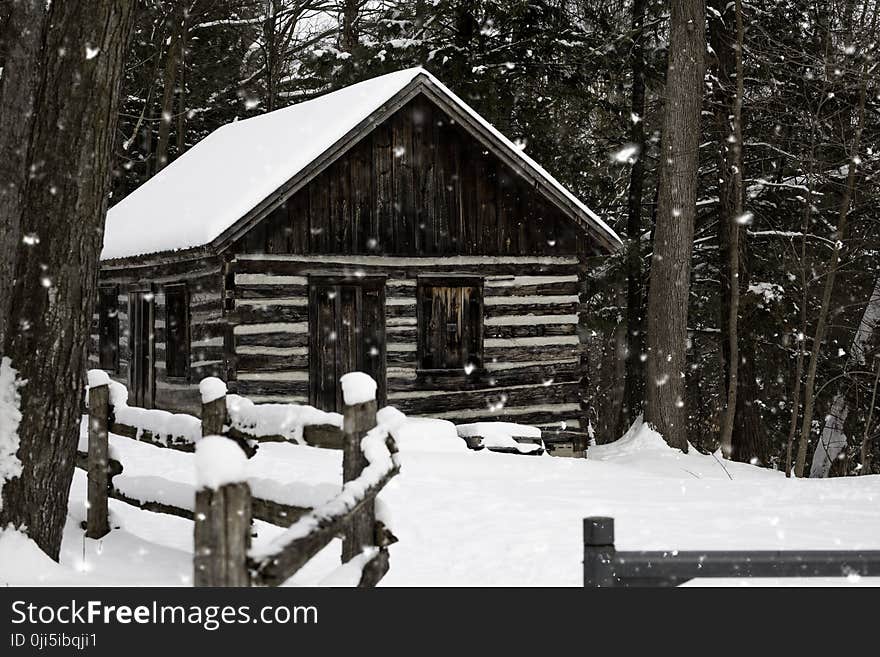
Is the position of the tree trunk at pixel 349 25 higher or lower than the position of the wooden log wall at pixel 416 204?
A: higher

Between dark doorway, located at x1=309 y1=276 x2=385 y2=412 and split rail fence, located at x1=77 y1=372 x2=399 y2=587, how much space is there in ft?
24.1

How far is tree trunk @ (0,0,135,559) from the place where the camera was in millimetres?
6184

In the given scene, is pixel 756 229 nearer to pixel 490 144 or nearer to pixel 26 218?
pixel 490 144

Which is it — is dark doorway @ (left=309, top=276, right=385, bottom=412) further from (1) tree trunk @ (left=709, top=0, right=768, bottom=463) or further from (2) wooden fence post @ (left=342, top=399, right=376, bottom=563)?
(2) wooden fence post @ (left=342, top=399, right=376, bottom=563)

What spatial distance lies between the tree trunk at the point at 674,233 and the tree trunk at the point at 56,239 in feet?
41.8

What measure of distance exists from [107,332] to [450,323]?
8.43 metres

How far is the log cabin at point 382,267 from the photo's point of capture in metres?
15.1

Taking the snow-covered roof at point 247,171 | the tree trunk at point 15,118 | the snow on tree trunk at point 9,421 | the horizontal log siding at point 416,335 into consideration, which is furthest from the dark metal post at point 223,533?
the horizontal log siding at point 416,335

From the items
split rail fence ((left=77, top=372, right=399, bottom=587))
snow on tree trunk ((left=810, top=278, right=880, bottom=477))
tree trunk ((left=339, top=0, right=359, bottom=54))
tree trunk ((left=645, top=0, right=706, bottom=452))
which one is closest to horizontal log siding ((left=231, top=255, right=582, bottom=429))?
tree trunk ((left=645, top=0, right=706, bottom=452))

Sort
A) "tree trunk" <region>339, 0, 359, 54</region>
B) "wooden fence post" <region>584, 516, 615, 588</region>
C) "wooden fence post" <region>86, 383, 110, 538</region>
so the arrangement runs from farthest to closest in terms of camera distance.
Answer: "tree trunk" <region>339, 0, 359, 54</region> < "wooden fence post" <region>86, 383, 110, 538</region> < "wooden fence post" <region>584, 516, 615, 588</region>

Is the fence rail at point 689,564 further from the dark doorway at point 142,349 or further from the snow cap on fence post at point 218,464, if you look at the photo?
the dark doorway at point 142,349

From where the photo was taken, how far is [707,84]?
1892 centimetres

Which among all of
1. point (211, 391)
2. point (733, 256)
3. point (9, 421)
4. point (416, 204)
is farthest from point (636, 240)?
point (9, 421)
